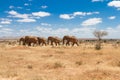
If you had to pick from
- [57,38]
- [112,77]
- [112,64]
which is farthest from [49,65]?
[57,38]

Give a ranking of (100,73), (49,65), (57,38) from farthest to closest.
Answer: (57,38)
(49,65)
(100,73)

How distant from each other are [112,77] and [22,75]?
222 inches

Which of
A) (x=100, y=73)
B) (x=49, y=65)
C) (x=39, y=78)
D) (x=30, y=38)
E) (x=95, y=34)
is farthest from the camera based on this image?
(x=95, y=34)

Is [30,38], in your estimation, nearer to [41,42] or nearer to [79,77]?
→ [41,42]

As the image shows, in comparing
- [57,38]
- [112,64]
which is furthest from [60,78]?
[57,38]

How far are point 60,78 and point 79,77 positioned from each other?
1.18 meters

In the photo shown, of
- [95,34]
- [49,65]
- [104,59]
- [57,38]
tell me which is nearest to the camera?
[49,65]

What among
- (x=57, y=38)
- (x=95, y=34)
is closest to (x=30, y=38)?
(x=57, y=38)

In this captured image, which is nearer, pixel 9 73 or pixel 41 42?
pixel 9 73

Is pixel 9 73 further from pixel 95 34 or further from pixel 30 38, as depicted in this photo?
pixel 95 34

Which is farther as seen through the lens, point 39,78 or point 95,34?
point 95,34

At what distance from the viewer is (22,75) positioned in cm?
1728

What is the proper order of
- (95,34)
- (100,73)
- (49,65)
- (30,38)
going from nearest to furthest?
(100,73), (49,65), (30,38), (95,34)

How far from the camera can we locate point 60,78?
16.5 meters
